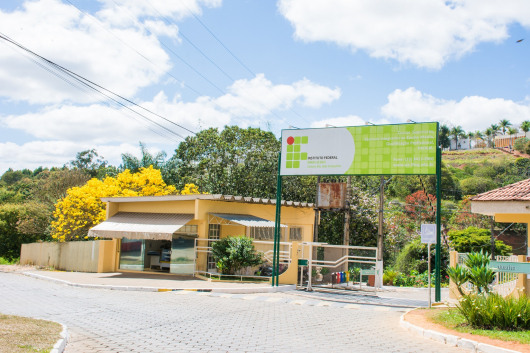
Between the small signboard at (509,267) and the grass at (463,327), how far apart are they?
61.6 inches

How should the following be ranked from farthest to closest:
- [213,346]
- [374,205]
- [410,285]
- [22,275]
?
[374,205] < [410,285] < [22,275] < [213,346]

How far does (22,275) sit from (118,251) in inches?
178

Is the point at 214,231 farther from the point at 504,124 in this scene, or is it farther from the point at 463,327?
the point at 504,124

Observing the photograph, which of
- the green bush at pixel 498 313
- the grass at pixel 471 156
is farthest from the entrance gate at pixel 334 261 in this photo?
the grass at pixel 471 156

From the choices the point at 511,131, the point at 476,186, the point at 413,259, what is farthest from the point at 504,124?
the point at 413,259

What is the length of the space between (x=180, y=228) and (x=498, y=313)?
1336 centimetres

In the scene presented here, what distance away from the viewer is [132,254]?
21906 mm

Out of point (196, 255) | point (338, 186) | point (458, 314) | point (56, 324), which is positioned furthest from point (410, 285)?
point (56, 324)

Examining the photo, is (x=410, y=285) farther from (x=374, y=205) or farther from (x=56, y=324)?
(x=56, y=324)

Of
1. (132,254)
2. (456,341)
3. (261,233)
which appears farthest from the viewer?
(261,233)

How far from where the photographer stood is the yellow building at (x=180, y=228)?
19.2m

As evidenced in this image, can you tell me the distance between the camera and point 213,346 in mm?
7488

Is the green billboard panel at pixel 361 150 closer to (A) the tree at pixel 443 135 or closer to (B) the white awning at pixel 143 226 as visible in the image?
(B) the white awning at pixel 143 226

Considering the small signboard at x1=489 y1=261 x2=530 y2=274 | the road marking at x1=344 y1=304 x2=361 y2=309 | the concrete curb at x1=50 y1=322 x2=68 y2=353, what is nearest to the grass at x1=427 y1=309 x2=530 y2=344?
the small signboard at x1=489 y1=261 x2=530 y2=274
